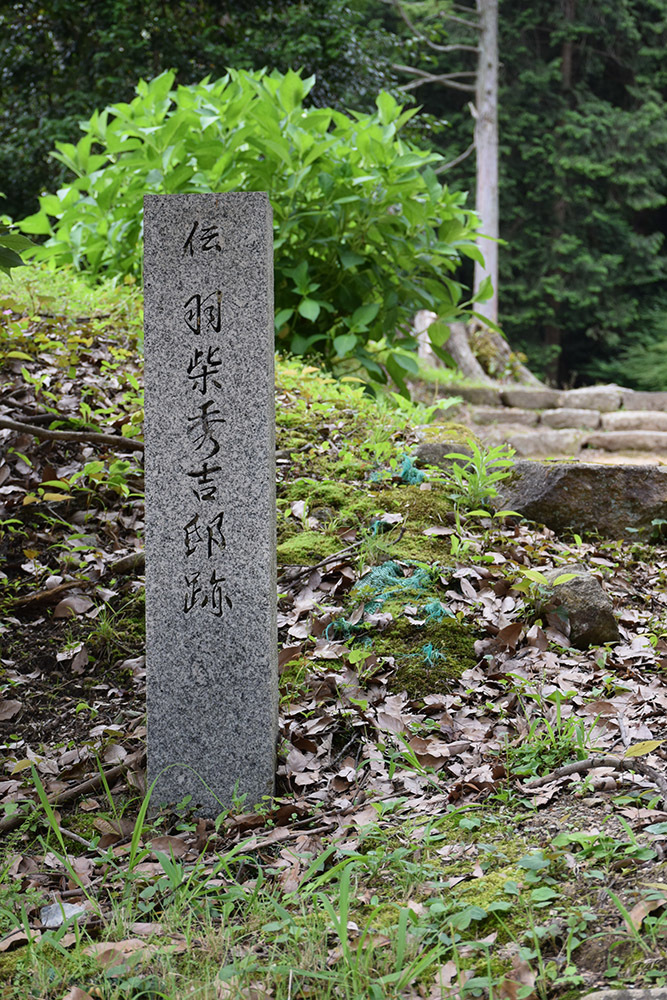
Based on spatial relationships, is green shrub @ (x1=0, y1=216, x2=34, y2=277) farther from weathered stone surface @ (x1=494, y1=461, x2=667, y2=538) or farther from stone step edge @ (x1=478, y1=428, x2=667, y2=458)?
stone step edge @ (x1=478, y1=428, x2=667, y2=458)

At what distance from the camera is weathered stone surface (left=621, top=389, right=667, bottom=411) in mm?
8758

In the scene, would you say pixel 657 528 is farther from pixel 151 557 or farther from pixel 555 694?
pixel 151 557

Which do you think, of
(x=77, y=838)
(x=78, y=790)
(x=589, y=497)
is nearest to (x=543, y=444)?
(x=589, y=497)

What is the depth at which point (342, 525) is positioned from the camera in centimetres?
332

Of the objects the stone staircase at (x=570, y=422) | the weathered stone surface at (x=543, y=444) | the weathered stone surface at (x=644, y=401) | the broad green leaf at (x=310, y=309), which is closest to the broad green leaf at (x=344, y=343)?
the broad green leaf at (x=310, y=309)

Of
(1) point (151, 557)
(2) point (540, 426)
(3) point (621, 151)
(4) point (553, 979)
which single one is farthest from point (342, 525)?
(3) point (621, 151)

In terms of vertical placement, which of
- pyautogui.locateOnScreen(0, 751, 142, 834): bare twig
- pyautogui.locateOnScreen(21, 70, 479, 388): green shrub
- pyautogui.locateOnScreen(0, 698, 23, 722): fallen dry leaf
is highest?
pyautogui.locateOnScreen(21, 70, 479, 388): green shrub

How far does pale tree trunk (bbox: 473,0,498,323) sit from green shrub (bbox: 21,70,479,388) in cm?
884

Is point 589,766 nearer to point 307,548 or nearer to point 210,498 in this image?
point 210,498

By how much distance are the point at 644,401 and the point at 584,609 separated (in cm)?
673

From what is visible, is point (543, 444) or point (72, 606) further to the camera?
→ point (543, 444)

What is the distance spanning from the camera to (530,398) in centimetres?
845

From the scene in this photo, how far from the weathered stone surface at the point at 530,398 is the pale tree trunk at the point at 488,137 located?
497 centimetres

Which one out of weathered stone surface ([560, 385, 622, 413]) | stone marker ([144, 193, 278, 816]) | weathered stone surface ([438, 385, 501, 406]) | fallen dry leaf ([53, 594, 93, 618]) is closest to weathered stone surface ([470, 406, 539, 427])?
weathered stone surface ([438, 385, 501, 406])
